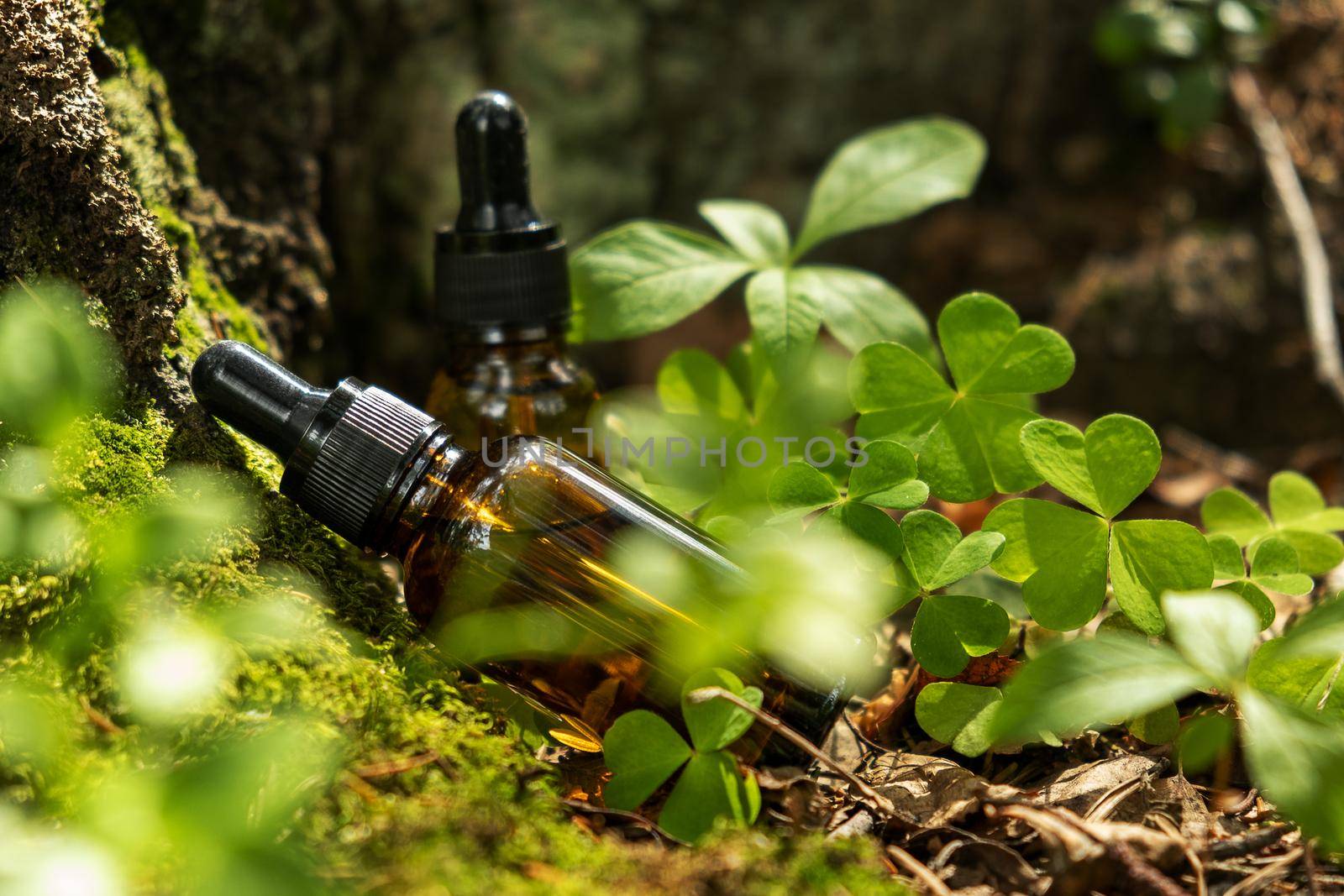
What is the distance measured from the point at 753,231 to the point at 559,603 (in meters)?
0.84

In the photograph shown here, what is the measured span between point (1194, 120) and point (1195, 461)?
914 millimetres

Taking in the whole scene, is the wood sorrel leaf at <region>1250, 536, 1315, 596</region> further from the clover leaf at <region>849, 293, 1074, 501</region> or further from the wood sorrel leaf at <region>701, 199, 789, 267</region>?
the wood sorrel leaf at <region>701, 199, 789, 267</region>

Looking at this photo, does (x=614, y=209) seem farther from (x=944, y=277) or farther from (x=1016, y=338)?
(x=1016, y=338)

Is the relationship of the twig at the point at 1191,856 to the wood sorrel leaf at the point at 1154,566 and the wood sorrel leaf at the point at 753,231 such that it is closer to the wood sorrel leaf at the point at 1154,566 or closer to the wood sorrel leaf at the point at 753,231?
the wood sorrel leaf at the point at 1154,566

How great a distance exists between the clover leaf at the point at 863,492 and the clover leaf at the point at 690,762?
10.9 inches

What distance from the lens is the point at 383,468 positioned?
1.22 m

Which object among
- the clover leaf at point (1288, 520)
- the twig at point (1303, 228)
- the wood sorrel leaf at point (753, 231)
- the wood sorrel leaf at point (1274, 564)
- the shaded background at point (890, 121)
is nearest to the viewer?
A: the wood sorrel leaf at point (1274, 564)

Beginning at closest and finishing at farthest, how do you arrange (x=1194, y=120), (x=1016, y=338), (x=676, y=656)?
(x=676, y=656), (x=1016, y=338), (x=1194, y=120)

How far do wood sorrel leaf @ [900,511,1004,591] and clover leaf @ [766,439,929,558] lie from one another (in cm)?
2

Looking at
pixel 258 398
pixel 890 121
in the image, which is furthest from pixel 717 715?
pixel 890 121

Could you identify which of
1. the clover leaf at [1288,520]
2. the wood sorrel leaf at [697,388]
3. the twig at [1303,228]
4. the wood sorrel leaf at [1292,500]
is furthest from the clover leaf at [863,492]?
the twig at [1303,228]

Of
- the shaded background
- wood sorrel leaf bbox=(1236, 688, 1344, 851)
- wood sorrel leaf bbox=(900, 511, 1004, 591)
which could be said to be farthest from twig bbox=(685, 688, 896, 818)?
the shaded background

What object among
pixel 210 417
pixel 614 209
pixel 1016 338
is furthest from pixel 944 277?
pixel 210 417

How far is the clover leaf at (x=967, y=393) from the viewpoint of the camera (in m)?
1.40
